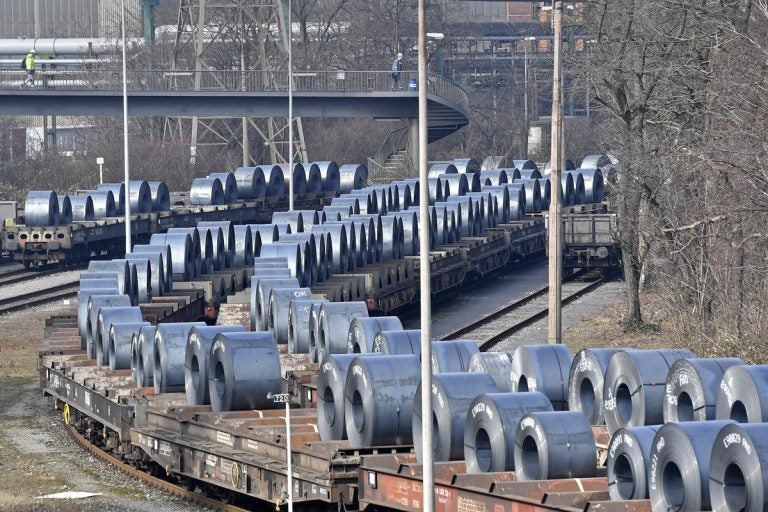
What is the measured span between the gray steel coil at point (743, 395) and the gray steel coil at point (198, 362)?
8.28 m

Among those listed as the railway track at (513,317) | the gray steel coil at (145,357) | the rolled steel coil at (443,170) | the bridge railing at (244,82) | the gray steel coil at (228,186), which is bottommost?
the railway track at (513,317)

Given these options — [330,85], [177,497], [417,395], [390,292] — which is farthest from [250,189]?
[417,395]

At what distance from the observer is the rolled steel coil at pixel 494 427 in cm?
1688

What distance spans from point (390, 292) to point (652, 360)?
808 inches

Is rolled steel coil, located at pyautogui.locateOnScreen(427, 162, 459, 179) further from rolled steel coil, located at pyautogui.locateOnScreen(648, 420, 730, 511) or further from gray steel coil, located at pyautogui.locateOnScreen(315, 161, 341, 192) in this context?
rolled steel coil, located at pyautogui.locateOnScreen(648, 420, 730, 511)

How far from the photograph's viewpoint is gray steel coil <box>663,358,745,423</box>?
1752 centimetres

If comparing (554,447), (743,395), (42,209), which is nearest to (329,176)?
Answer: (42,209)

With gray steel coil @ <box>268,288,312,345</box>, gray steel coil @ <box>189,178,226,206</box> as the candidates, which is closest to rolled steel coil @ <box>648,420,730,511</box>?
gray steel coil @ <box>268,288,312,345</box>

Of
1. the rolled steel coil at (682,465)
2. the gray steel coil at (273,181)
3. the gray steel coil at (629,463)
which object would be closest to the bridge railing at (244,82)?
the gray steel coil at (273,181)

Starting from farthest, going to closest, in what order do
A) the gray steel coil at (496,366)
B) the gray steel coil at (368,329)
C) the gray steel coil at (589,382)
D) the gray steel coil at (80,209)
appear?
the gray steel coil at (80,209) < the gray steel coil at (368,329) < the gray steel coil at (496,366) < the gray steel coil at (589,382)

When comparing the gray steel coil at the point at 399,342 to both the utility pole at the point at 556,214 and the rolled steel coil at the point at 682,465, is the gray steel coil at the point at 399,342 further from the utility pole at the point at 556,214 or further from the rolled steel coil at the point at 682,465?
the rolled steel coil at the point at 682,465

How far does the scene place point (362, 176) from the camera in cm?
6925

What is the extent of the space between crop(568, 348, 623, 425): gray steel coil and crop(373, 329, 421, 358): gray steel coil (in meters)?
2.33

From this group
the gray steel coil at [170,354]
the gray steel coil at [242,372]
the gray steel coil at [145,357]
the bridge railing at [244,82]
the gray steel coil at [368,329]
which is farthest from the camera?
the bridge railing at [244,82]
